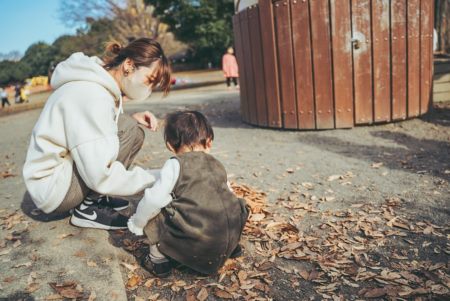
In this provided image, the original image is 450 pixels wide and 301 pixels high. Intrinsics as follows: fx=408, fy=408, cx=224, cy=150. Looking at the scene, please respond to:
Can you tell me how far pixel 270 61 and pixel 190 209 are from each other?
398 cm

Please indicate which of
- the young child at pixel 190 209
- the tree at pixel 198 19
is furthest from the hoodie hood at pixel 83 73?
the tree at pixel 198 19

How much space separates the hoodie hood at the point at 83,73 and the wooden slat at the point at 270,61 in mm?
3410

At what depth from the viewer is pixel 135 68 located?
9.00 ft

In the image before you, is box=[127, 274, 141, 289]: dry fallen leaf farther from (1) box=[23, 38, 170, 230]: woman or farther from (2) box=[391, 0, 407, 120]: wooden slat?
(2) box=[391, 0, 407, 120]: wooden slat

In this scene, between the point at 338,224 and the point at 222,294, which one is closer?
the point at 222,294

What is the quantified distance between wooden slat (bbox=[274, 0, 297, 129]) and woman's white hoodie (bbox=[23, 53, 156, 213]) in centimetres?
337

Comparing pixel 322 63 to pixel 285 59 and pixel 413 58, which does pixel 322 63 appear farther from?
pixel 413 58

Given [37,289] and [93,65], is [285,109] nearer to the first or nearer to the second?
[93,65]

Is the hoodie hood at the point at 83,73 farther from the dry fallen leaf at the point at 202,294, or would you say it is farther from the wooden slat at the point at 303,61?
the wooden slat at the point at 303,61

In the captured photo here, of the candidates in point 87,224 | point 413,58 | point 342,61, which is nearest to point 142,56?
point 87,224

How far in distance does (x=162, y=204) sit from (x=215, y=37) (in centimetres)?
2428

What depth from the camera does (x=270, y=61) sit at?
18.9 feet

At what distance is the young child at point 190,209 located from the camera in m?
2.20

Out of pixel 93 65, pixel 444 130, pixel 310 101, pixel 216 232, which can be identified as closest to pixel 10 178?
pixel 93 65
